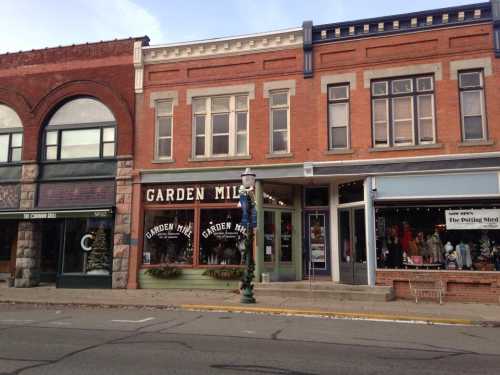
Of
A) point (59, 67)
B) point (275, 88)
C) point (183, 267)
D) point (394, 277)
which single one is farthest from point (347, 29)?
point (59, 67)

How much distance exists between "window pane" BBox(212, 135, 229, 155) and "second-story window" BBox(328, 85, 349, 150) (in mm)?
3899

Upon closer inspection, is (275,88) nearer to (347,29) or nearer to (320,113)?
(320,113)

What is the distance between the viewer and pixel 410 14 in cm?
1623

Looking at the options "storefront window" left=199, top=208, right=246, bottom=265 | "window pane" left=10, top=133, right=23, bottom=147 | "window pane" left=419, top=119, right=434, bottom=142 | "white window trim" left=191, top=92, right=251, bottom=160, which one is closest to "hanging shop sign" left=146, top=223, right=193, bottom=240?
"storefront window" left=199, top=208, right=246, bottom=265

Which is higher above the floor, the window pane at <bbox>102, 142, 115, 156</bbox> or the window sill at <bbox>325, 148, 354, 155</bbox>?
the window pane at <bbox>102, 142, 115, 156</bbox>

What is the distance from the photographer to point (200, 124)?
18578 mm

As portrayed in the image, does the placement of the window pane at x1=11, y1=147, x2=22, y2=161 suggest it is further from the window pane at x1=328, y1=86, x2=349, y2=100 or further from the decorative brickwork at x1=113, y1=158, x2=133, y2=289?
the window pane at x1=328, y1=86, x2=349, y2=100

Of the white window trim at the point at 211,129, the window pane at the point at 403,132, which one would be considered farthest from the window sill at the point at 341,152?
the white window trim at the point at 211,129

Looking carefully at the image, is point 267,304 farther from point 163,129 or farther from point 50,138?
point 50,138

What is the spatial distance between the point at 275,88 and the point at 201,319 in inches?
365

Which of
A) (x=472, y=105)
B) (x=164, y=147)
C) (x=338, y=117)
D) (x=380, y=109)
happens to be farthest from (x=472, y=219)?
(x=164, y=147)

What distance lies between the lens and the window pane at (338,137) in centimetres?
1686

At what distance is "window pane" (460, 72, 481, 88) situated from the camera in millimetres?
15711

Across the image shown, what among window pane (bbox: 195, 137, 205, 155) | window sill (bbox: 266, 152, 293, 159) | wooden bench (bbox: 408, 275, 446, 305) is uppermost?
window pane (bbox: 195, 137, 205, 155)
